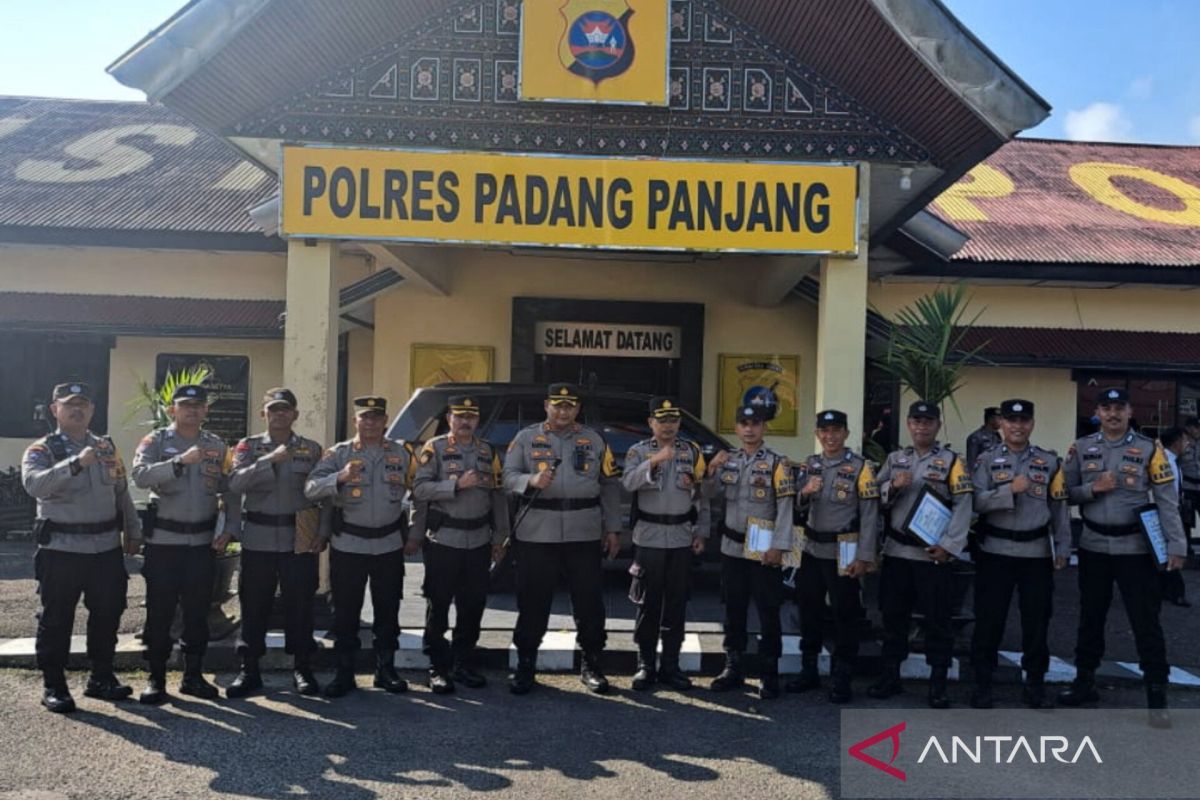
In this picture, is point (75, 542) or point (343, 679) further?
point (343, 679)

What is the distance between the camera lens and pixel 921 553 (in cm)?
573

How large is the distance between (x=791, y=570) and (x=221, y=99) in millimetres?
5441

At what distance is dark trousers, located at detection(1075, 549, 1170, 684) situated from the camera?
5.52 metres

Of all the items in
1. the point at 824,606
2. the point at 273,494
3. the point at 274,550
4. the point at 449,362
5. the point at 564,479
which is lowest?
the point at 824,606

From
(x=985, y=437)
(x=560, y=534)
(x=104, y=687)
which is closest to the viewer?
(x=104, y=687)

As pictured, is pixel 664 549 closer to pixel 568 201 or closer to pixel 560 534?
pixel 560 534

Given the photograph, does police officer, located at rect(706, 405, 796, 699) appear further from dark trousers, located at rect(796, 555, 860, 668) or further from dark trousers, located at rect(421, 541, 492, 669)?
dark trousers, located at rect(421, 541, 492, 669)

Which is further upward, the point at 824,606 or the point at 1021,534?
the point at 1021,534

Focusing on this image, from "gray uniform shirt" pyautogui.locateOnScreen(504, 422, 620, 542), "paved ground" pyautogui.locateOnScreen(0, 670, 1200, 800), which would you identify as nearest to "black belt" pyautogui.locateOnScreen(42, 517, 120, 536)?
"paved ground" pyautogui.locateOnScreen(0, 670, 1200, 800)

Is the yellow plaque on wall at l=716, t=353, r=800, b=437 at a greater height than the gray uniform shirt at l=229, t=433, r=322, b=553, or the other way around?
the yellow plaque on wall at l=716, t=353, r=800, b=437

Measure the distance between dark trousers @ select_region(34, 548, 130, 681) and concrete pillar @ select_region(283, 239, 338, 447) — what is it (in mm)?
1821

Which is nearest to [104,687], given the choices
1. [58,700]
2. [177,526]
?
[58,700]

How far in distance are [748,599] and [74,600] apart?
4006 mm

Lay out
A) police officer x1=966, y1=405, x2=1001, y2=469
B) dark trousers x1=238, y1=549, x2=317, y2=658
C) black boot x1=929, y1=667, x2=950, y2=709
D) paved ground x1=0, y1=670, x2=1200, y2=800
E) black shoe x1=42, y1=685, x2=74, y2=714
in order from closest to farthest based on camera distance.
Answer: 1. paved ground x1=0, y1=670, x2=1200, y2=800
2. black shoe x1=42, y1=685, x2=74, y2=714
3. black boot x1=929, y1=667, x2=950, y2=709
4. dark trousers x1=238, y1=549, x2=317, y2=658
5. police officer x1=966, y1=405, x2=1001, y2=469
